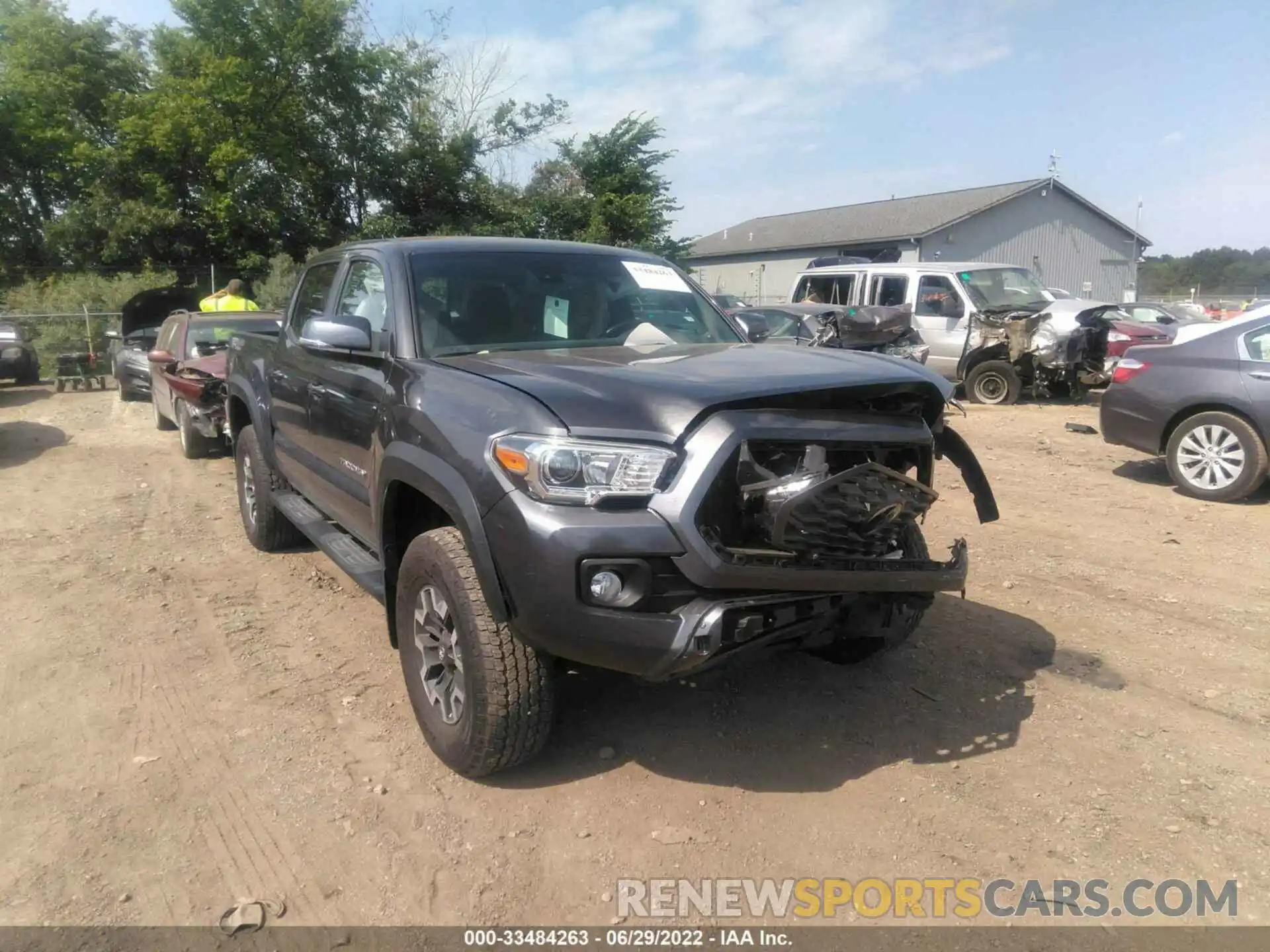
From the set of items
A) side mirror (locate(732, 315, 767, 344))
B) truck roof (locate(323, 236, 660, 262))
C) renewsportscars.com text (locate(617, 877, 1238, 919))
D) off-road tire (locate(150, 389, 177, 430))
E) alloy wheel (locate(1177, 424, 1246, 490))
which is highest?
truck roof (locate(323, 236, 660, 262))

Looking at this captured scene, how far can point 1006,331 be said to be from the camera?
13.3 m

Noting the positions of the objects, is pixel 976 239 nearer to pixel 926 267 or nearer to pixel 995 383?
pixel 926 267

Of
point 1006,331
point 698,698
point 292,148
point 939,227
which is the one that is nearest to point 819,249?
point 939,227

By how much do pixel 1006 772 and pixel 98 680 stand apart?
390 cm

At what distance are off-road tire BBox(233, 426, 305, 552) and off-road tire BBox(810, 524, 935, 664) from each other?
3475 mm

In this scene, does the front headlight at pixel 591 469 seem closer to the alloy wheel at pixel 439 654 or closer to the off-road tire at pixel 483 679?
the off-road tire at pixel 483 679

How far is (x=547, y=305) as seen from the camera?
13.7 feet

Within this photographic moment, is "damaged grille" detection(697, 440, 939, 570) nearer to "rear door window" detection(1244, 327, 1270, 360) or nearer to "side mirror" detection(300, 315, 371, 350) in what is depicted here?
"side mirror" detection(300, 315, 371, 350)

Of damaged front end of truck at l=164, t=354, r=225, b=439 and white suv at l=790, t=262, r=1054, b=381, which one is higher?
white suv at l=790, t=262, r=1054, b=381

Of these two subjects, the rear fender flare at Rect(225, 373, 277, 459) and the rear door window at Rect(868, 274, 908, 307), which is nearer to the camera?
the rear fender flare at Rect(225, 373, 277, 459)

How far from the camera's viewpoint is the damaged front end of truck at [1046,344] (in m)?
13.0

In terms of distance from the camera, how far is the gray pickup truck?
9.18ft

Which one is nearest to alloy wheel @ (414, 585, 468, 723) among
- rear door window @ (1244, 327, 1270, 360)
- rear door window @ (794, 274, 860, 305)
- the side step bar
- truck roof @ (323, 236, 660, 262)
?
the side step bar

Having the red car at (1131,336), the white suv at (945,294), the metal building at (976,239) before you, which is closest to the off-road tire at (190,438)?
the white suv at (945,294)
